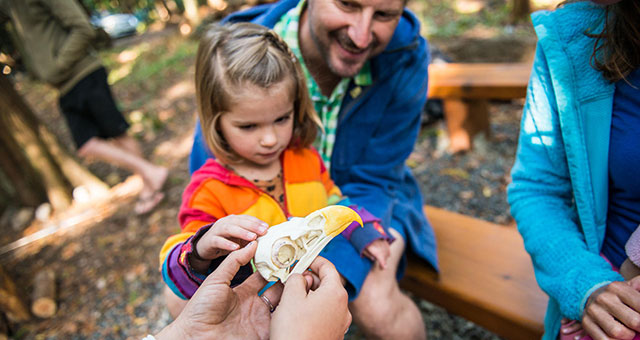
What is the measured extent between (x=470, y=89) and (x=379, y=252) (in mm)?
2111

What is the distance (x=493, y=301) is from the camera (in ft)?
5.96

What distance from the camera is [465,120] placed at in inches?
154

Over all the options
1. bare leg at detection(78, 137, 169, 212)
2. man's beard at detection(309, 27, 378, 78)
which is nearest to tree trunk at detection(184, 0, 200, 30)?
bare leg at detection(78, 137, 169, 212)

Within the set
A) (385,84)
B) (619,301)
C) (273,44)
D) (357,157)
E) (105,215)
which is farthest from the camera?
(105,215)

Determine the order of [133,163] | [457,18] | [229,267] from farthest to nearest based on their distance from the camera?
[457,18] → [133,163] → [229,267]

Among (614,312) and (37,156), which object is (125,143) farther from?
(614,312)

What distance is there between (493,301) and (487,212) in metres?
1.67

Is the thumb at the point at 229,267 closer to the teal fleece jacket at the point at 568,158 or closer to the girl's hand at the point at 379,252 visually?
the girl's hand at the point at 379,252

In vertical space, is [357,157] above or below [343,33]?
below

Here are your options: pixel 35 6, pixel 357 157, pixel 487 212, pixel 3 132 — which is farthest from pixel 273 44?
pixel 3 132

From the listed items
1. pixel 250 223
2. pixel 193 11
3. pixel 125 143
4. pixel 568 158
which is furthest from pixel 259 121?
pixel 193 11

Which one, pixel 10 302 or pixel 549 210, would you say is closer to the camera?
pixel 549 210

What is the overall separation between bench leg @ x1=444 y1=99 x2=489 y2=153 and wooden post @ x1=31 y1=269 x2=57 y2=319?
389cm

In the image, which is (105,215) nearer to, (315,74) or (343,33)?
(315,74)
